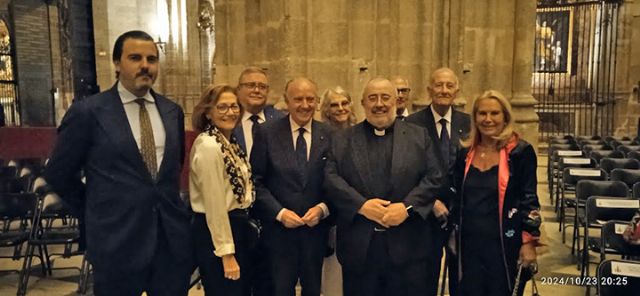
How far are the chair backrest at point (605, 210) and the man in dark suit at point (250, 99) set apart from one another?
9.00 feet

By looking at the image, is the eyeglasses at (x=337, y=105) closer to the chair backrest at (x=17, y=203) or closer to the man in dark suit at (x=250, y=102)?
the man in dark suit at (x=250, y=102)

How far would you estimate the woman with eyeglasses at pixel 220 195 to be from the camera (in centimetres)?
255

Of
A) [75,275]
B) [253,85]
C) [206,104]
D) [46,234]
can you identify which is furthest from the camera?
[75,275]

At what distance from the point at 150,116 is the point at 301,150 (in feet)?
3.04

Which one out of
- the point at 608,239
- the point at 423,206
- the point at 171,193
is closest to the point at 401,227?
the point at 423,206

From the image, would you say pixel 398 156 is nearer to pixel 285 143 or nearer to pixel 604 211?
pixel 285 143

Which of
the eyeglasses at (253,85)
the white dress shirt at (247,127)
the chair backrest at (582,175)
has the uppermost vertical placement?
the eyeglasses at (253,85)

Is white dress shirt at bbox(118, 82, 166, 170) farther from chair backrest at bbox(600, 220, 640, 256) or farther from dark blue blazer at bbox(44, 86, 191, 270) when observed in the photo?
chair backrest at bbox(600, 220, 640, 256)

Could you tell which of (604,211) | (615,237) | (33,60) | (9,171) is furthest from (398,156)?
(33,60)

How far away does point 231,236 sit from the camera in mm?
2604

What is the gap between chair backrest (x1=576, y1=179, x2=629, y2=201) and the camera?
15.1 feet

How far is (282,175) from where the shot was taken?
9.64 feet

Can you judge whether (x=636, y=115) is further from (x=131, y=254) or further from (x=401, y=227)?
(x=131, y=254)

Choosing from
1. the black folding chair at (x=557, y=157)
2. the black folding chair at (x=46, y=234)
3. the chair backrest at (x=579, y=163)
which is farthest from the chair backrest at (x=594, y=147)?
the black folding chair at (x=46, y=234)
